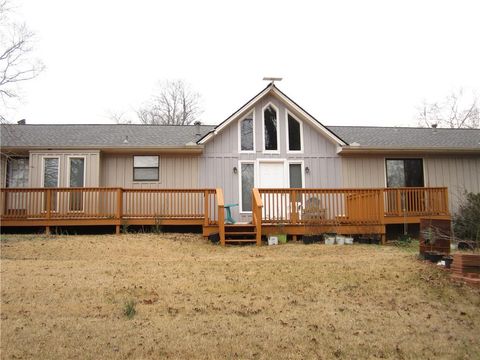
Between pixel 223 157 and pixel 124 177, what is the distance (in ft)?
11.4

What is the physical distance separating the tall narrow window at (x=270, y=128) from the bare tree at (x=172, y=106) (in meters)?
24.6

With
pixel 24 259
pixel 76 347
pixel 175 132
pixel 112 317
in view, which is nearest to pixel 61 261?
pixel 24 259

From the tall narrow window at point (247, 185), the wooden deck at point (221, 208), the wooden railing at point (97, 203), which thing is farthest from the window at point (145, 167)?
the tall narrow window at point (247, 185)

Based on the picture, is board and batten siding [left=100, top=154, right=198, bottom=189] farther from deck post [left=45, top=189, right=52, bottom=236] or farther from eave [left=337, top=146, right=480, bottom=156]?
eave [left=337, top=146, right=480, bottom=156]

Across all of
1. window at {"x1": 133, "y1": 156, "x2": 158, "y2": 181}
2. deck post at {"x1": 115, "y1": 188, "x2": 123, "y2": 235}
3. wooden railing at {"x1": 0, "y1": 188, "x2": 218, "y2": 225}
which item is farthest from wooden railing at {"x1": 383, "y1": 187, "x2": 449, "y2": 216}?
deck post at {"x1": 115, "y1": 188, "x2": 123, "y2": 235}

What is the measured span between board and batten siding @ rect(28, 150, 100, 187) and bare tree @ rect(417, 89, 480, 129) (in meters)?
27.8

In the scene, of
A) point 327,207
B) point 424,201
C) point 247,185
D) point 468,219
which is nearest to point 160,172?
point 247,185

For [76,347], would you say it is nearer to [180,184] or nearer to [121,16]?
[121,16]

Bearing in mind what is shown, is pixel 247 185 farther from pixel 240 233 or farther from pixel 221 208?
pixel 221 208

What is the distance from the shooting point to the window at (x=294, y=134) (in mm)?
15039

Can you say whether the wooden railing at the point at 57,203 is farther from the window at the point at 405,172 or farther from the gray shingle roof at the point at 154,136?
the window at the point at 405,172

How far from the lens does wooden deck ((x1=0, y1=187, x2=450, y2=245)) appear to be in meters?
11.8

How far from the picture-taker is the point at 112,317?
5.80 m

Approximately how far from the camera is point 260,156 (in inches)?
586
